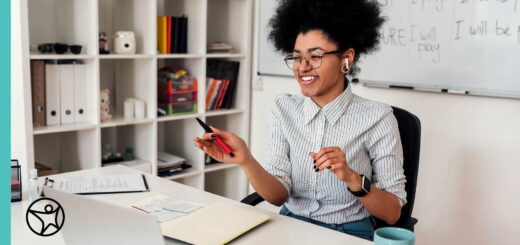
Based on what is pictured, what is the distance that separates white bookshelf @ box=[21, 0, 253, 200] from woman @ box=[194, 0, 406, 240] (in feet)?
4.05

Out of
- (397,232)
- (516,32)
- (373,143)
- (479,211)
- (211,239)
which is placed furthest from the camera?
(479,211)

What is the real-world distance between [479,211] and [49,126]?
204 centimetres

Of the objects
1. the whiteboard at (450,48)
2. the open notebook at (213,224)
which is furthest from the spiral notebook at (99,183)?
the whiteboard at (450,48)

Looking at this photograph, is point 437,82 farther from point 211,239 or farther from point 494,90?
point 211,239

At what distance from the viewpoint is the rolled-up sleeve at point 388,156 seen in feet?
5.13

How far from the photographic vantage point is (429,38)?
238 cm

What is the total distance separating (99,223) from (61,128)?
1.83 metres

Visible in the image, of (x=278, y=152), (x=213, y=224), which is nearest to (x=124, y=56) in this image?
(x=278, y=152)

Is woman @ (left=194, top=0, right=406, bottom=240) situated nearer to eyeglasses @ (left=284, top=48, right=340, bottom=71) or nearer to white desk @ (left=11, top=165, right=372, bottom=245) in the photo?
eyeglasses @ (left=284, top=48, right=340, bottom=71)

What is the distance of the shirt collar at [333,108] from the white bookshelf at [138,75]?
4.24 feet

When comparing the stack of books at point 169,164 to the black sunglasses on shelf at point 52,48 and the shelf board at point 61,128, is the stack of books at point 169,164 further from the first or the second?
the black sunglasses on shelf at point 52,48

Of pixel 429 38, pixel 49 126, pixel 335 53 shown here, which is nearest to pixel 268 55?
pixel 429 38

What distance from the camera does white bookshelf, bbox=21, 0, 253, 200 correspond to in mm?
2564

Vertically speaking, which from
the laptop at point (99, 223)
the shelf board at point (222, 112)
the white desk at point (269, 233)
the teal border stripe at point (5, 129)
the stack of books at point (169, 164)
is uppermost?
the teal border stripe at point (5, 129)
